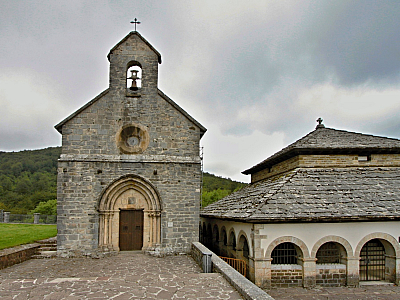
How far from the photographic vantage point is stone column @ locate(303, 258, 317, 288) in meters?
10.3

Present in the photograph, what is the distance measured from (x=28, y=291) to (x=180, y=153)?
7.30m

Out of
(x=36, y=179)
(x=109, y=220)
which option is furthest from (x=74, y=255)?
(x=36, y=179)

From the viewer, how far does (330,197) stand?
11.3 m

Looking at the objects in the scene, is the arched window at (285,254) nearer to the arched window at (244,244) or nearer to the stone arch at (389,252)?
the arched window at (244,244)

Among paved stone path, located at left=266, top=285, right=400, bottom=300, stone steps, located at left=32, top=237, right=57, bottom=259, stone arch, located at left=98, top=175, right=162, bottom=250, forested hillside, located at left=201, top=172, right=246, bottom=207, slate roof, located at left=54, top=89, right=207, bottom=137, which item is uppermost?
slate roof, located at left=54, top=89, right=207, bottom=137

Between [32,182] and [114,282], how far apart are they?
5076 centimetres

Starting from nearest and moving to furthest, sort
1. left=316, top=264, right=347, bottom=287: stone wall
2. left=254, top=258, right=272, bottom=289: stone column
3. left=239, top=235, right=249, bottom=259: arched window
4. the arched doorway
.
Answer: left=254, top=258, right=272, bottom=289: stone column → left=316, top=264, right=347, bottom=287: stone wall → the arched doorway → left=239, top=235, right=249, bottom=259: arched window

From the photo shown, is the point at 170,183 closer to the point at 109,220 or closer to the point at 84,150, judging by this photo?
the point at 109,220

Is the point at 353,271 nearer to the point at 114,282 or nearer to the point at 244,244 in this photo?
the point at 244,244

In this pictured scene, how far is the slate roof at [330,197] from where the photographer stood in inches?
404

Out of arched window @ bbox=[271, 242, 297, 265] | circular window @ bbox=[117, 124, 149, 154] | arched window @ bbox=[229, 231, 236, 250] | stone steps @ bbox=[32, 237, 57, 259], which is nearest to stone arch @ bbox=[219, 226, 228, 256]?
arched window @ bbox=[229, 231, 236, 250]

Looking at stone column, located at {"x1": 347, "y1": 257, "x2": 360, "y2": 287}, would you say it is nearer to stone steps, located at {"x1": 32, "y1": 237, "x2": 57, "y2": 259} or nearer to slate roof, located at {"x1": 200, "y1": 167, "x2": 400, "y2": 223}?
slate roof, located at {"x1": 200, "y1": 167, "x2": 400, "y2": 223}

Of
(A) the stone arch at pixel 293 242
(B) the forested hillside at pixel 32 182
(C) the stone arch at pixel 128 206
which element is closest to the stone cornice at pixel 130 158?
(C) the stone arch at pixel 128 206

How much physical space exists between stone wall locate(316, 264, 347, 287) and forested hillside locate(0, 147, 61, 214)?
4373 cm
